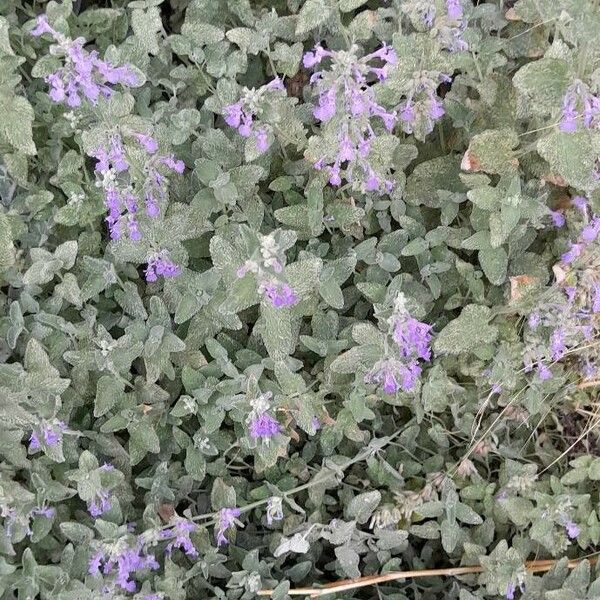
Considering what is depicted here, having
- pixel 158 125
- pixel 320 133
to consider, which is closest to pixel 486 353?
pixel 320 133

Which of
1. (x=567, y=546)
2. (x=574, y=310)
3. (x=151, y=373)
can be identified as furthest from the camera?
(x=567, y=546)

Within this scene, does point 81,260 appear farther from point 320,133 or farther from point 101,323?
point 320,133

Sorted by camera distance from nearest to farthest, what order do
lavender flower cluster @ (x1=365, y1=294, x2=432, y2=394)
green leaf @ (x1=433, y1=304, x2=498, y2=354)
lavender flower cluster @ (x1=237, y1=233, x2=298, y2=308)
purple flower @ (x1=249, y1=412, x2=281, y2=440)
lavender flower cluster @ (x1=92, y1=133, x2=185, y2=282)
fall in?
lavender flower cluster @ (x1=237, y1=233, x2=298, y2=308) → lavender flower cluster @ (x1=365, y1=294, x2=432, y2=394) → lavender flower cluster @ (x1=92, y1=133, x2=185, y2=282) → purple flower @ (x1=249, y1=412, x2=281, y2=440) → green leaf @ (x1=433, y1=304, x2=498, y2=354)

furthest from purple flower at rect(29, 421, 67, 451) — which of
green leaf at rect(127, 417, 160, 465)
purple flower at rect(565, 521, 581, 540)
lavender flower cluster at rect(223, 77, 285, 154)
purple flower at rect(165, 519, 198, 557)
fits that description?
purple flower at rect(565, 521, 581, 540)

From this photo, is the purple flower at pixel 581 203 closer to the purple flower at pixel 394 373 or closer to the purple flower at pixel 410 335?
the purple flower at pixel 410 335

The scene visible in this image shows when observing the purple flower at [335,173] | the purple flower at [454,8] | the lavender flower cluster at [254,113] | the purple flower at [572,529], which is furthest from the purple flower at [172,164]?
the purple flower at [572,529]

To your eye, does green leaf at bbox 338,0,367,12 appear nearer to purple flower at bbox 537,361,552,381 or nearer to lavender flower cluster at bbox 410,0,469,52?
lavender flower cluster at bbox 410,0,469,52
